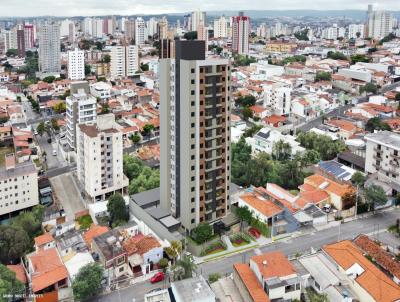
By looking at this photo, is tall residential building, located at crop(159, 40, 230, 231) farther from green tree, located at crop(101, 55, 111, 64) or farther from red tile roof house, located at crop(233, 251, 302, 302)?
green tree, located at crop(101, 55, 111, 64)

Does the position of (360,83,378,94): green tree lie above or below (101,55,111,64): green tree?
below

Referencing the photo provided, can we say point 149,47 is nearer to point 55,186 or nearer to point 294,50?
point 294,50

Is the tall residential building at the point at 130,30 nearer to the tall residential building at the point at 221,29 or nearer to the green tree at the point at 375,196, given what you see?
the tall residential building at the point at 221,29

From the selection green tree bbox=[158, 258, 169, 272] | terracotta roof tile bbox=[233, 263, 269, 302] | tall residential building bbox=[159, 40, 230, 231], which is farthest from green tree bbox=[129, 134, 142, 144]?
terracotta roof tile bbox=[233, 263, 269, 302]

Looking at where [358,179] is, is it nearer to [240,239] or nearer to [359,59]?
[240,239]

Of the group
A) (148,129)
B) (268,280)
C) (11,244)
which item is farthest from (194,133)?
(148,129)
